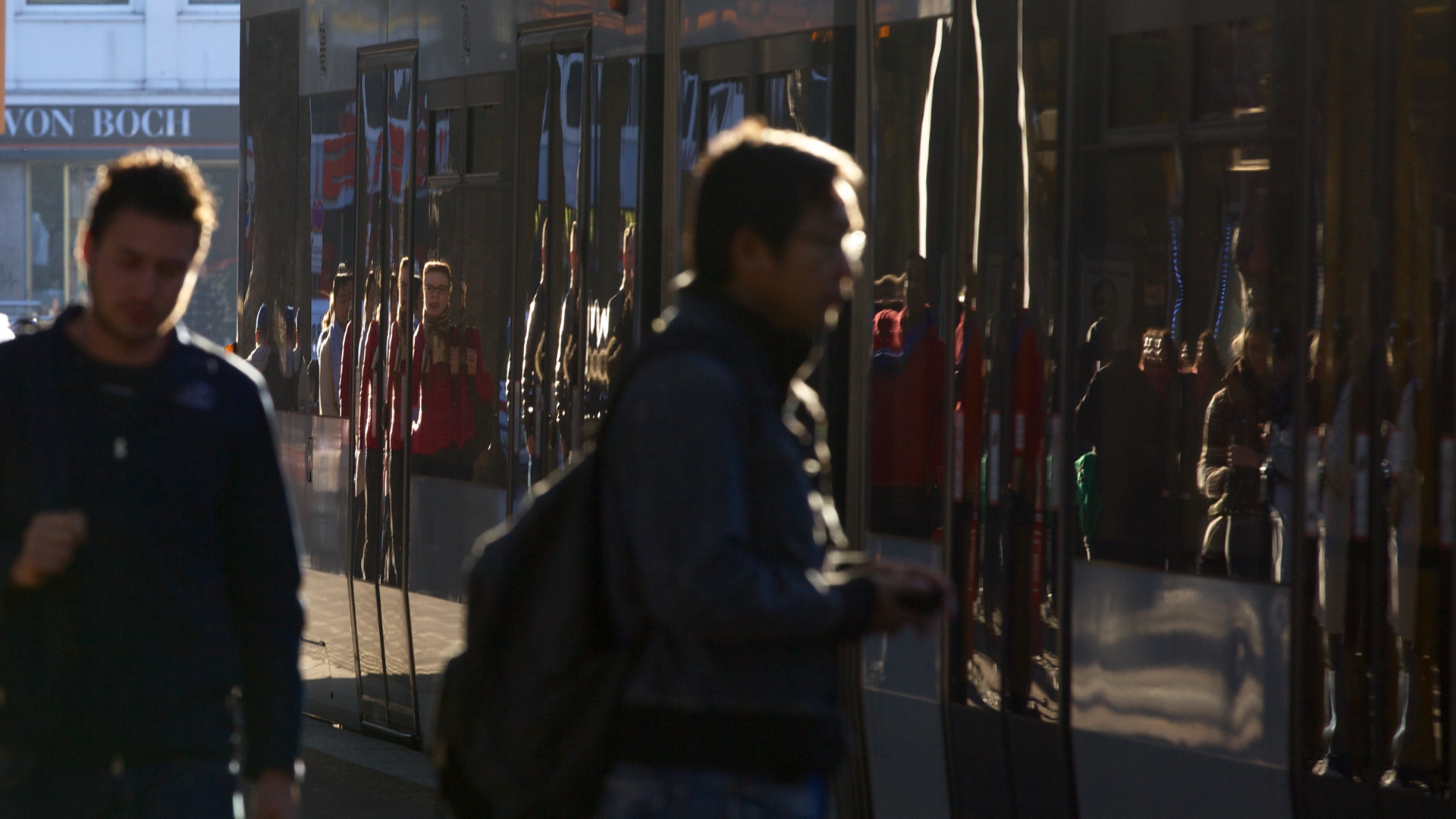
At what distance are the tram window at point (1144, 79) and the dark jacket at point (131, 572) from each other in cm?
240

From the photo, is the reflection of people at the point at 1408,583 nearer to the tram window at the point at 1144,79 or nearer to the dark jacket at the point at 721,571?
the tram window at the point at 1144,79

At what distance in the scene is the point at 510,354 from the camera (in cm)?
703

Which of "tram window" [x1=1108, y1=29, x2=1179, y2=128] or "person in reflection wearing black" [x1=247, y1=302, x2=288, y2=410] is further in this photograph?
"person in reflection wearing black" [x1=247, y1=302, x2=288, y2=410]

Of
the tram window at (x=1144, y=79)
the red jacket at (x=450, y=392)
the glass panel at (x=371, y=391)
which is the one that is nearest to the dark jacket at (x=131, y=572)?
the tram window at (x=1144, y=79)

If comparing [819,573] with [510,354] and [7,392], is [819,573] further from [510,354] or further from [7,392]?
[510,354]

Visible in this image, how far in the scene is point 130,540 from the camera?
2.72 m

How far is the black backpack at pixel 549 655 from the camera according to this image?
2324 millimetres

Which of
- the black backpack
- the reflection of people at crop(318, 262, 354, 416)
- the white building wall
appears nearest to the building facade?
the white building wall

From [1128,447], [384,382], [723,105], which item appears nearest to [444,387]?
[384,382]

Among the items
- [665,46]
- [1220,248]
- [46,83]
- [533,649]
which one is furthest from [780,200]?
[46,83]

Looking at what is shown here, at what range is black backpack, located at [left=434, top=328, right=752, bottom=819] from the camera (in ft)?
7.63

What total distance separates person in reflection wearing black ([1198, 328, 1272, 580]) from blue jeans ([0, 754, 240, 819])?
2.34 metres

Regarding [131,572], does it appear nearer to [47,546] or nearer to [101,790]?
[47,546]

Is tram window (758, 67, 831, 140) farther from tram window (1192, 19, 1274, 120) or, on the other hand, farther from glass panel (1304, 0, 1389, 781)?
glass panel (1304, 0, 1389, 781)
